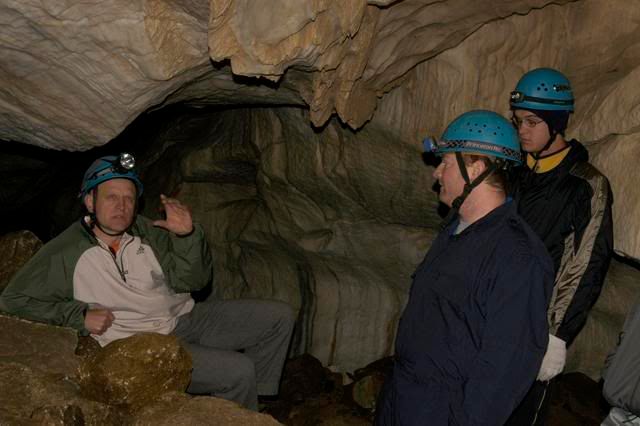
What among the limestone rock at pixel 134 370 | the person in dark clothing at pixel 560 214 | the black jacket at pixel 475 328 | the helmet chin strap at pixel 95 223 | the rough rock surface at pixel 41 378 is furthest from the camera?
the helmet chin strap at pixel 95 223

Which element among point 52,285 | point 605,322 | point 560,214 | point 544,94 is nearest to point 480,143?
point 560,214

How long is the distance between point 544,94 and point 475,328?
1787 mm

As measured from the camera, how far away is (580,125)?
14.5 ft

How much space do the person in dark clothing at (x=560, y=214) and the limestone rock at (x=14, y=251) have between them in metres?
3.84

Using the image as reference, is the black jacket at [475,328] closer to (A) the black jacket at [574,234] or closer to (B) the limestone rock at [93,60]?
(A) the black jacket at [574,234]

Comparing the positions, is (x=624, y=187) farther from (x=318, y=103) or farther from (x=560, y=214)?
(x=318, y=103)

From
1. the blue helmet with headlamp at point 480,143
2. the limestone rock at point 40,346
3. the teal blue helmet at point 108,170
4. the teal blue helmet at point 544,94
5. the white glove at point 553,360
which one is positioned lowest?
the limestone rock at point 40,346

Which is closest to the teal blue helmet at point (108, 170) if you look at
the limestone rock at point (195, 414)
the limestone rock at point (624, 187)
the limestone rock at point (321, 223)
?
the limestone rock at point (195, 414)

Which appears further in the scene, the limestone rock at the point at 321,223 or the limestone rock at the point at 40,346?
the limestone rock at the point at 321,223

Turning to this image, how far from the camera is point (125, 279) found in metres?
3.73

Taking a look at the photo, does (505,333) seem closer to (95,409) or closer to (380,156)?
(95,409)

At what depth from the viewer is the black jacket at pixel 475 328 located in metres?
2.45

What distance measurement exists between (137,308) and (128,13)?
173 cm

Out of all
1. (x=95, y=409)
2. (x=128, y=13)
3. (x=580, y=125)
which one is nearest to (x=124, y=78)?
(x=128, y=13)
